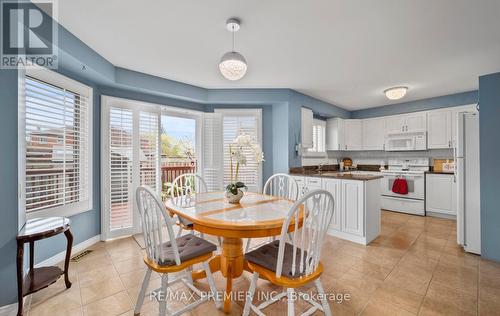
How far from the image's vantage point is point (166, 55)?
8.61ft

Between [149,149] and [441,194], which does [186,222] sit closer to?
[149,149]

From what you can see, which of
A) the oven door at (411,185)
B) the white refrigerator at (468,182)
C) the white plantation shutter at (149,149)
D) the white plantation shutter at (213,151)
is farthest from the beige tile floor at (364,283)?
the white plantation shutter at (213,151)

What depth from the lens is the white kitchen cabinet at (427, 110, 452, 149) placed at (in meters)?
4.30

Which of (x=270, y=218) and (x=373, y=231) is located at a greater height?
(x=270, y=218)

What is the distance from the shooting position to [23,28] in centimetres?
Result: 173

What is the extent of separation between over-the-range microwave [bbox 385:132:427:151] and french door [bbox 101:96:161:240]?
4970 mm

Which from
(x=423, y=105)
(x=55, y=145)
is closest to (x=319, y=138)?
(x=423, y=105)

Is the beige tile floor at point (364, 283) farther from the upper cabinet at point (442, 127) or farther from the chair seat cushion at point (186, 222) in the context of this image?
the upper cabinet at point (442, 127)

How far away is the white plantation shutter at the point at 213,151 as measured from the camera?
4.02m

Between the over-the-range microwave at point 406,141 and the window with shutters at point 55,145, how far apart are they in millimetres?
5805

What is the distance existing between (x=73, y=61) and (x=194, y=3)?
1.58m

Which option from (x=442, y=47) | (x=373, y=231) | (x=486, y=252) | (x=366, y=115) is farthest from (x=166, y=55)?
(x=366, y=115)

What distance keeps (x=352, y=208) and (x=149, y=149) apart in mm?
3220

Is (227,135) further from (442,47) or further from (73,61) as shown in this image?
(442,47)
